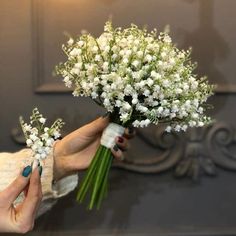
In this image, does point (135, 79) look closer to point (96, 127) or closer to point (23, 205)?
point (96, 127)

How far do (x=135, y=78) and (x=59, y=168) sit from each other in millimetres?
361

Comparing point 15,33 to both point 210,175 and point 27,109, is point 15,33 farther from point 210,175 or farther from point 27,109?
point 210,175

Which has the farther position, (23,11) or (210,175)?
(210,175)

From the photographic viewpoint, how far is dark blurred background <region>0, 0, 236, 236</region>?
150cm

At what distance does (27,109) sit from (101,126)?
0.38m

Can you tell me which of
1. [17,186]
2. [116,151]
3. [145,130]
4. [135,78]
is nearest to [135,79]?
[135,78]

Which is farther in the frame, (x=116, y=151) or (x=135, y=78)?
(x=116, y=151)

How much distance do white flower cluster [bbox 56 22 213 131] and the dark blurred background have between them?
401mm

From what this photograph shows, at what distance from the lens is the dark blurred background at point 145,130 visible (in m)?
1.50

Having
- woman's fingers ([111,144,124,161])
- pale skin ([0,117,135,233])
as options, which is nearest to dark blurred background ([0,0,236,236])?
pale skin ([0,117,135,233])

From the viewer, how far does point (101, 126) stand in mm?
1220

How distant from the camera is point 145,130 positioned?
156 centimetres

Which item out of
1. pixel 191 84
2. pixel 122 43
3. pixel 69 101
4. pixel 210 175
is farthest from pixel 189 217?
pixel 122 43

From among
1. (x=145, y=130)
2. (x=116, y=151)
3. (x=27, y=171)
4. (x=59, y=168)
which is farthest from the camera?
(x=145, y=130)
